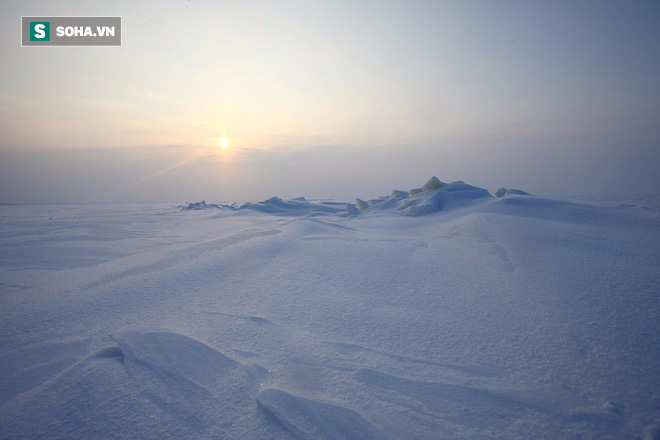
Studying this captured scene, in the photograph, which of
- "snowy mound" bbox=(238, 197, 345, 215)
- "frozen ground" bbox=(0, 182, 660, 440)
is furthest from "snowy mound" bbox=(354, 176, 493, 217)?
"snowy mound" bbox=(238, 197, 345, 215)

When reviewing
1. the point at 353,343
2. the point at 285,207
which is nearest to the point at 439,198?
the point at 353,343

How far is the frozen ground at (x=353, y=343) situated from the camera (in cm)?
89

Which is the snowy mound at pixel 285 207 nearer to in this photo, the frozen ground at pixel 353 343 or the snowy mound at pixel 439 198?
the snowy mound at pixel 439 198

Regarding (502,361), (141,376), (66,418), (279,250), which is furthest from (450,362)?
(279,250)

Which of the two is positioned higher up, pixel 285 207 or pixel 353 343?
pixel 285 207

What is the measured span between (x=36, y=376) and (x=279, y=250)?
1.65 m

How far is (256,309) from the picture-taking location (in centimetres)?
157

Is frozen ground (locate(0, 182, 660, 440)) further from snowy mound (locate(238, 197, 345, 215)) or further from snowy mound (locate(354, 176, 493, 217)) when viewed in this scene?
snowy mound (locate(238, 197, 345, 215))

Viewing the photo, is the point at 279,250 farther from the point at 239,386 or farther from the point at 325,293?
the point at 239,386

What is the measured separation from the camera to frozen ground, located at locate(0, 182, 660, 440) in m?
0.89

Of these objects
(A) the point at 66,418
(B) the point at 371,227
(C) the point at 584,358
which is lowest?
(A) the point at 66,418

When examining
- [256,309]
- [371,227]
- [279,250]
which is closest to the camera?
[256,309]

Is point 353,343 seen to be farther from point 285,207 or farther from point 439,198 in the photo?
point 285,207

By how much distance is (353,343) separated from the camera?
1.26m
